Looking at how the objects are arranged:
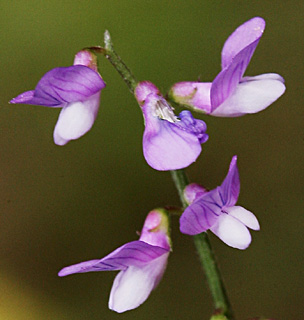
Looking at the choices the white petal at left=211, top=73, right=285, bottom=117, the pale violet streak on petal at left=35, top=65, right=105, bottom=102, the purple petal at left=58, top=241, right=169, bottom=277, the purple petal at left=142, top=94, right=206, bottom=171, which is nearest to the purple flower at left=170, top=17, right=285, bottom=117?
the white petal at left=211, top=73, right=285, bottom=117

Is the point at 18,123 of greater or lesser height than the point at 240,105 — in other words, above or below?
above

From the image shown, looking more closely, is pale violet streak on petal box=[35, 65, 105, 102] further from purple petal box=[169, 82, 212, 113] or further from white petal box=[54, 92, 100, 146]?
purple petal box=[169, 82, 212, 113]

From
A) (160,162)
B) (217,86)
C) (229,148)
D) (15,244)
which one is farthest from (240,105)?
(15,244)

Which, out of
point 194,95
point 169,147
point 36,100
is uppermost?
point 36,100

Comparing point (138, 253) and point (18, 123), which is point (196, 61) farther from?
point (138, 253)

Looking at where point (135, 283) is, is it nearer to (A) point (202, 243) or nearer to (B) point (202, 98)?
(A) point (202, 243)

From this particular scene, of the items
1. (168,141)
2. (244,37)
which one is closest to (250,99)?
(244,37)

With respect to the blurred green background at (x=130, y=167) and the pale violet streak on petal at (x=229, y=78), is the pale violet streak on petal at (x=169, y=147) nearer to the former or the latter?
the pale violet streak on petal at (x=229, y=78)
